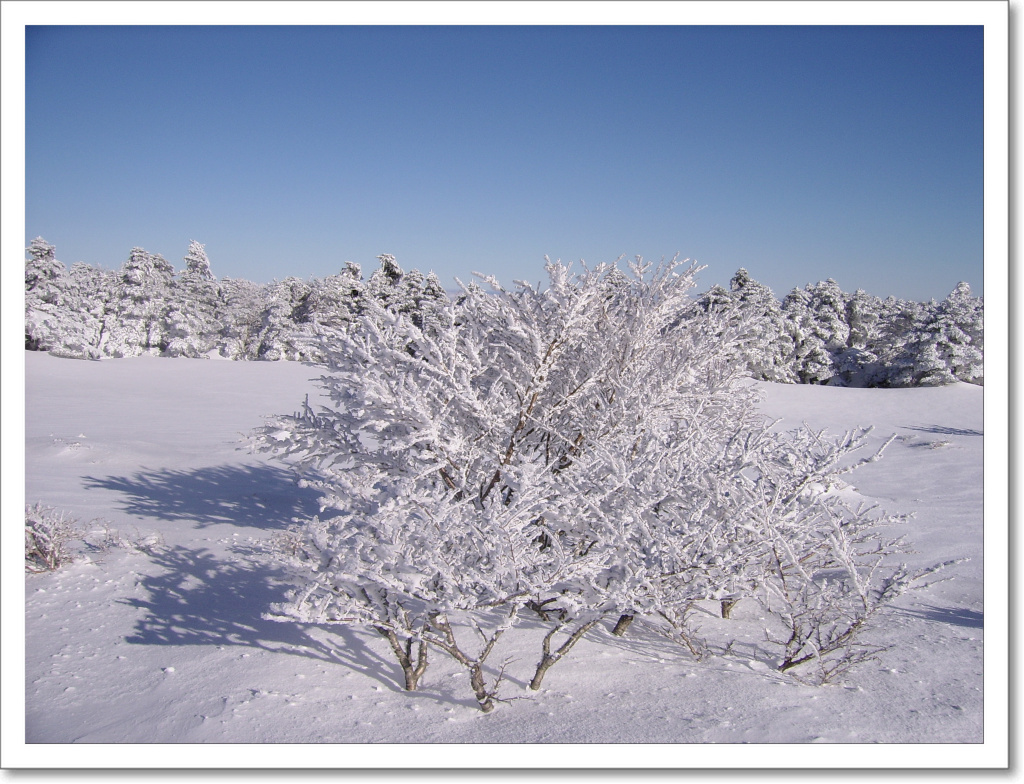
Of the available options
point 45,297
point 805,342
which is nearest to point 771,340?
point 805,342

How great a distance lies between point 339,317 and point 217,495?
1885 centimetres

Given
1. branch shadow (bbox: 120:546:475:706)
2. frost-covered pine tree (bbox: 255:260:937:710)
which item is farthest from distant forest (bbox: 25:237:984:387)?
frost-covered pine tree (bbox: 255:260:937:710)

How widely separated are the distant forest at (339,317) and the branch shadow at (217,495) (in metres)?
15.8

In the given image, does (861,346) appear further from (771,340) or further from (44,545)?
(44,545)

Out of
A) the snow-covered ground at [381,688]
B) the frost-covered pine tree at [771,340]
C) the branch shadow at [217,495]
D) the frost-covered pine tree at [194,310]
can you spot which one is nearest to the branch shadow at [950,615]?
the snow-covered ground at [381,688]

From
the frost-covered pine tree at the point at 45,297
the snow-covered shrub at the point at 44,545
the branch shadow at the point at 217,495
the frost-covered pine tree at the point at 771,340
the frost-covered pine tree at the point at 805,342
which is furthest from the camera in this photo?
the frost-covered pine tree at the point at 805,342

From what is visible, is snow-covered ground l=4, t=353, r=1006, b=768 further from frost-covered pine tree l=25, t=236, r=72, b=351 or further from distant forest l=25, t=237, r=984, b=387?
frost-covered pine tree l=25, t=236, r=72, b=351

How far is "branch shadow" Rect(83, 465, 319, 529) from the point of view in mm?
8961

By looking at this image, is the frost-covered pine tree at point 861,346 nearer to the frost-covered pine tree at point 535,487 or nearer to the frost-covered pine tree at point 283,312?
the frost-covered pine tree at point 283,312

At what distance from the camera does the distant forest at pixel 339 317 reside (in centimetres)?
2916

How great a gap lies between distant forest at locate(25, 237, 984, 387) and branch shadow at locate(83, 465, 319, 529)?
623 inches
